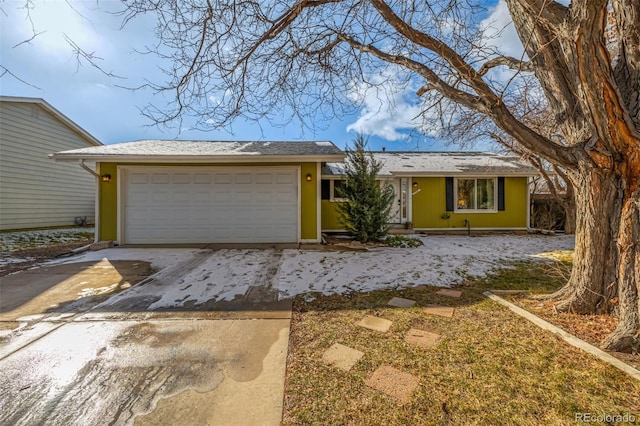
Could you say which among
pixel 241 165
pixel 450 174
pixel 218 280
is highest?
pixel 450 174


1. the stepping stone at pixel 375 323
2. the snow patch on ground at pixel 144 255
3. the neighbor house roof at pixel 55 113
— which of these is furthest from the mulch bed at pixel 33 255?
the neighbor house roof at pixel 55 113

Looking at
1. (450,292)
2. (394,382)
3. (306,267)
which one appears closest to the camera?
(394,382)

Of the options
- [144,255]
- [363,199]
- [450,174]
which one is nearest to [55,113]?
[144,255]

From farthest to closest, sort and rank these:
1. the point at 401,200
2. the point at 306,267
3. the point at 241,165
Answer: the point at 401,200, the point at 241,165, the point at 306,267

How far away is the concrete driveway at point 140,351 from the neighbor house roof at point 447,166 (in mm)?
6684

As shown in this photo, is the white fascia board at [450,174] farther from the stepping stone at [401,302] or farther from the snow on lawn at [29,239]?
the snow on lawn at [29,239]

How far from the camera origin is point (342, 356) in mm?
2316

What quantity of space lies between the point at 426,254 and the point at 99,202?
28.1 ft

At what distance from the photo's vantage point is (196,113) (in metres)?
4.56

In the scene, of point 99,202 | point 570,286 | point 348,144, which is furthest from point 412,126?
point 99,202

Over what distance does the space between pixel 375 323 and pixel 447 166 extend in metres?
9.25

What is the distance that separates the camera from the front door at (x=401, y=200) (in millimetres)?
10086

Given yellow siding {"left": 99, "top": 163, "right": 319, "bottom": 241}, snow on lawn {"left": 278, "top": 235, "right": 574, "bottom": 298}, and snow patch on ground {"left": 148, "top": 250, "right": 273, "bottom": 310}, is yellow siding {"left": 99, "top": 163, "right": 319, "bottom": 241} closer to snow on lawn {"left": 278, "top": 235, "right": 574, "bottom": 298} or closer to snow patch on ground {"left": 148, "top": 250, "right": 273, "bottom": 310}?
snow on lawn {"left": 278, "top": 235, "right": 574, "bottom": 298}

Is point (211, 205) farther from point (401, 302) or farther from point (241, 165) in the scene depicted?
point (401, 302)
